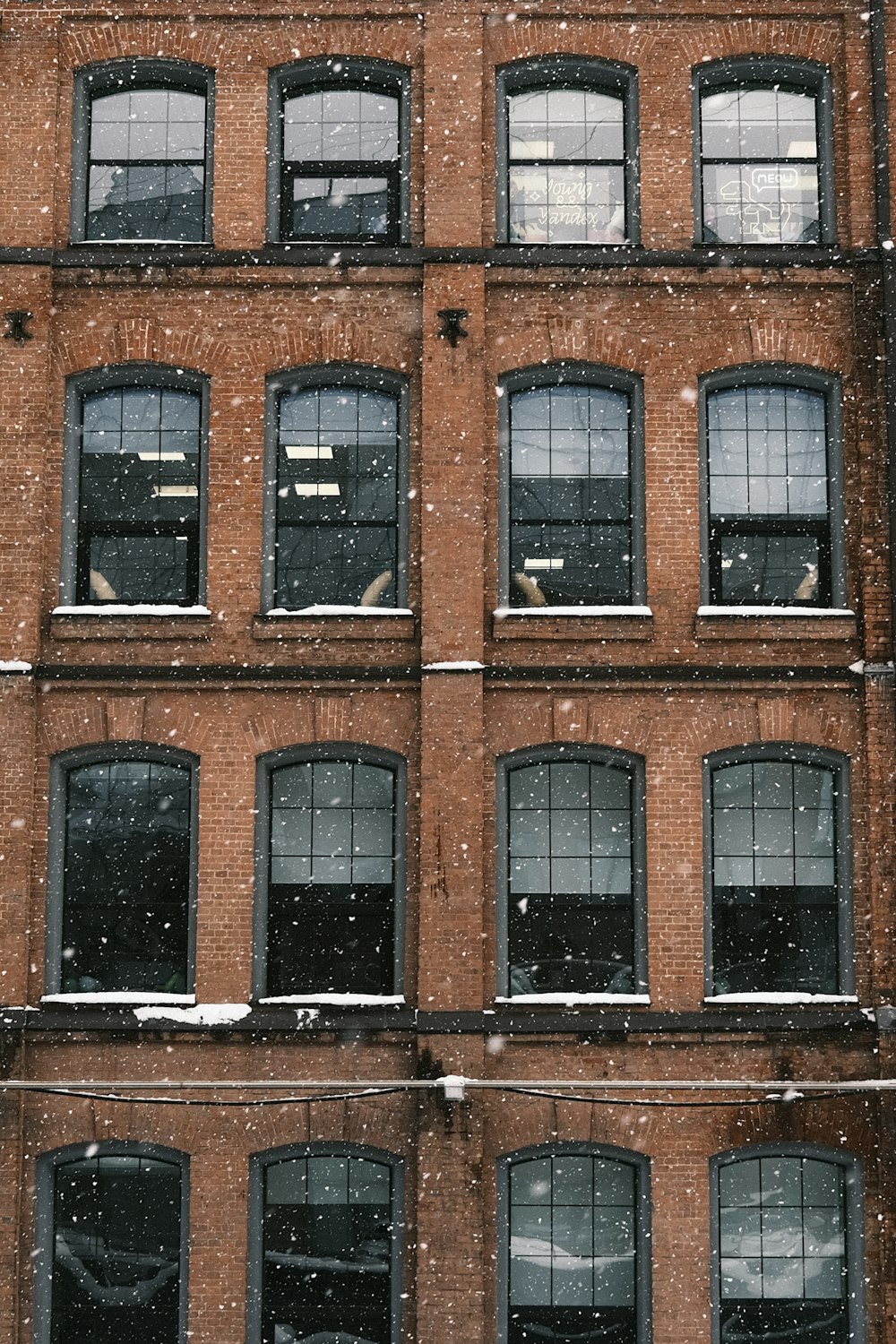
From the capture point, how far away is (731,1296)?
14.3 m

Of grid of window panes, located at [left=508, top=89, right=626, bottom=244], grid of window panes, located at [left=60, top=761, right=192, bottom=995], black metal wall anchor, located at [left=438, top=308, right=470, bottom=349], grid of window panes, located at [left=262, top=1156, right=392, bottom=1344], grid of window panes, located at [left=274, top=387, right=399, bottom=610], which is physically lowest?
grid of window panes, located at [left=262, top=1156, right=392, bottom=1344]

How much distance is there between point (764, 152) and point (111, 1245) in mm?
12369

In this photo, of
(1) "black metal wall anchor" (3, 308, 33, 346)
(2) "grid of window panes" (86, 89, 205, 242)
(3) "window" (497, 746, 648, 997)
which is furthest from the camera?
(2) "grid of window panes" (86, 89, 205, 242)

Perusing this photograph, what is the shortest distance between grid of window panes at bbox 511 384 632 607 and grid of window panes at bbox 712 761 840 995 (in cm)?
228

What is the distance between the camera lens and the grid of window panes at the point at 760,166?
15.7 metres

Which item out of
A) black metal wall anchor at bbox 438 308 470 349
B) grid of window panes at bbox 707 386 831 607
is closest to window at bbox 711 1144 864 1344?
grid of window panes at bbox 707 386 831 607

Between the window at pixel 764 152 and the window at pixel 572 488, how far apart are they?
6.64ft

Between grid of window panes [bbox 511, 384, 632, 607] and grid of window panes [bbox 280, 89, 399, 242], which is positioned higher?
grid of window panes [bbox 280, 89, 399, 242]

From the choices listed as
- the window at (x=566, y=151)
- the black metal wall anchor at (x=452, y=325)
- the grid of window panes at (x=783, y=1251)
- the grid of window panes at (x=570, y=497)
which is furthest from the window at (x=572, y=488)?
the grid of window panes at (x=783, y=1251)

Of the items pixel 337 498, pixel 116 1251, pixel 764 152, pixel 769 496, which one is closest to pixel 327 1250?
pixel 116 1251

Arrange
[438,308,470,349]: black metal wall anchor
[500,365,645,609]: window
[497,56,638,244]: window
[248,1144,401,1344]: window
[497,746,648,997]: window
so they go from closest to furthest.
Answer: [248,1144,401,1344]: window < [497,746,648,997]: window < [438,308,470,349]: black metal wall anchor < [500,365,645,609]: window < [497,56,638,244]: window

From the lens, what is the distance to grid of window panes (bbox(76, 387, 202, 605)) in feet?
50.0

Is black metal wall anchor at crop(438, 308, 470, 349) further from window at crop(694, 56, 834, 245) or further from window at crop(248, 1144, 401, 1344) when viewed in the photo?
window at crop(248, 1144, 401, 1344)

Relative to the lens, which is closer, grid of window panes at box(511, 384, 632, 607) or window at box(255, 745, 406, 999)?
window at box(255, 745, 406, 999)
